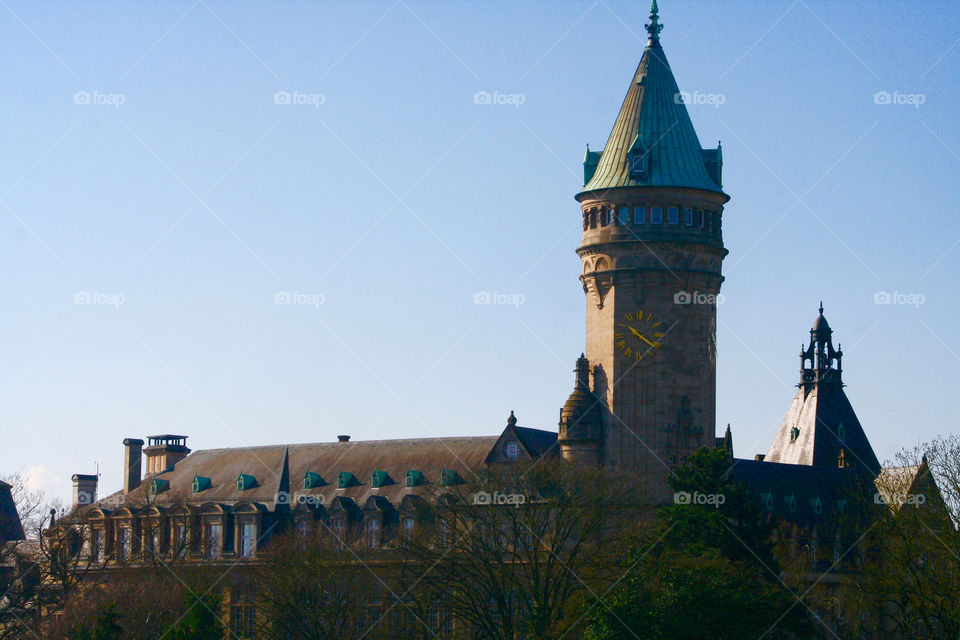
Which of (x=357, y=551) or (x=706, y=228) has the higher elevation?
(x=706, y=228)

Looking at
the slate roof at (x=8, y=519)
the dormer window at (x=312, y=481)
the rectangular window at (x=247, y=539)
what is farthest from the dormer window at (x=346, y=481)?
the slate roof at (x=8, y=519)

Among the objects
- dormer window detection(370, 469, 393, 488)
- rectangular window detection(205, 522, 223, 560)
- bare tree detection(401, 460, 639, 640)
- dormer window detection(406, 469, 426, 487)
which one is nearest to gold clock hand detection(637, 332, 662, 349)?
bare tree detection(401, 460, 639, 640)

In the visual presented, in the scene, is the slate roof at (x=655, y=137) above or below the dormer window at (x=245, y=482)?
above

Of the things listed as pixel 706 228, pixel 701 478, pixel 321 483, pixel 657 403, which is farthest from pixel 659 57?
pixel 321 483

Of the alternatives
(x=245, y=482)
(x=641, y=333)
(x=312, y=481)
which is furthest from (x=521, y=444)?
(x=245, y=482)

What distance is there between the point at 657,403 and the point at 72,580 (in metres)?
35.3

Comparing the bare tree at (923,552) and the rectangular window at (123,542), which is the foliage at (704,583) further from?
the rectangular window at (123,542)

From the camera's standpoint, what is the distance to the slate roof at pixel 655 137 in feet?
359

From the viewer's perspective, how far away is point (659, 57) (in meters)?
112

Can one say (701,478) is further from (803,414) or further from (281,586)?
(803,414)

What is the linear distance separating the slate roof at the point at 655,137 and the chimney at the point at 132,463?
46.5m

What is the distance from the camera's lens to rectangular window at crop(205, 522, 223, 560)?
412 ft

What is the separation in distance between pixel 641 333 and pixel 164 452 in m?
44.0

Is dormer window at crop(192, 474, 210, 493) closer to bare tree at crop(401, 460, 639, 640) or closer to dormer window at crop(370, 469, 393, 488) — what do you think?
dormer window at crop(370, 469, 393, 488)
